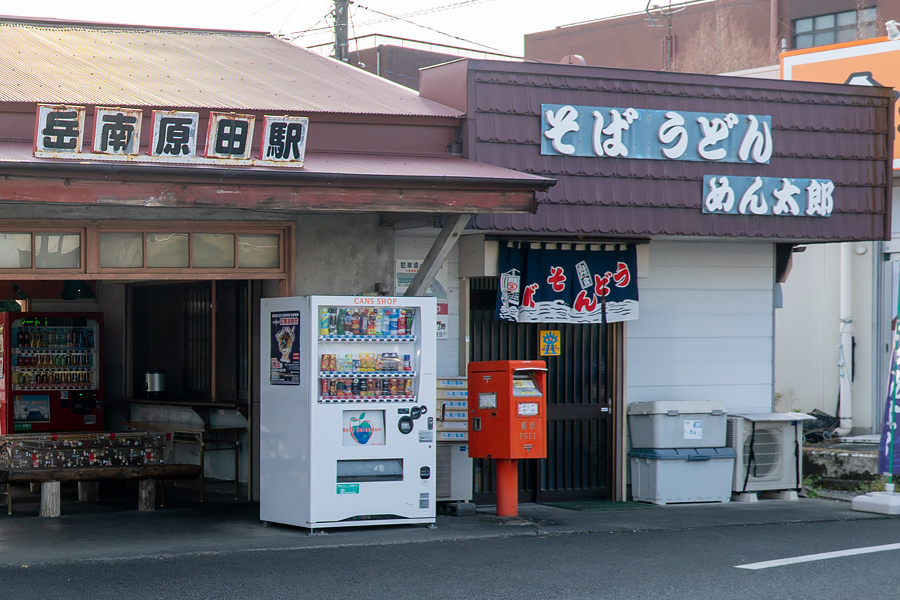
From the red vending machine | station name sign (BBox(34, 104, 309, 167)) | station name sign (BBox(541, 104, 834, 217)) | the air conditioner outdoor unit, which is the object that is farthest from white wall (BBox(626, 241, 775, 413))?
the red vending machine

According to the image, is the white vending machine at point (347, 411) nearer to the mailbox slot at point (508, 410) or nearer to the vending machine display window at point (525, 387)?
the mailbox slot at point (508, 410)

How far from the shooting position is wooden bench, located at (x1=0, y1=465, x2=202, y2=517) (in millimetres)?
10953

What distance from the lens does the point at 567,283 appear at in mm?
12188

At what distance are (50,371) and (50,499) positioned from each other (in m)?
3.49

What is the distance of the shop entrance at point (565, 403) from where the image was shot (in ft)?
40.2

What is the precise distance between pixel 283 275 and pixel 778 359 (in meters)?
11.3

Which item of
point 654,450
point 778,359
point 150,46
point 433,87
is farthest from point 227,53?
point 778,359

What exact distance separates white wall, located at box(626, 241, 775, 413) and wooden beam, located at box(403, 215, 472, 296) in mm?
3226

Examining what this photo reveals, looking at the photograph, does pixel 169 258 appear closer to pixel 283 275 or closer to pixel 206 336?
pixel 283 275

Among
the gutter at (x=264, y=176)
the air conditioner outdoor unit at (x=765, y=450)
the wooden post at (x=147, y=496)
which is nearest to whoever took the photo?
the gutter at (x=264, y=176)

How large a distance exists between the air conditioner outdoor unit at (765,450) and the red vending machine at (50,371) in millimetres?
8085

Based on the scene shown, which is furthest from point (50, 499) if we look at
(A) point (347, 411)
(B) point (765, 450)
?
(B) point (765, 450)

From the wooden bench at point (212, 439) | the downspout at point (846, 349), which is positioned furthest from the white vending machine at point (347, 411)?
the downspout at point (846, 349)

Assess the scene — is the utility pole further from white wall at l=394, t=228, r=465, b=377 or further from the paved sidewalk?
the paved sidewalk
